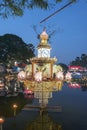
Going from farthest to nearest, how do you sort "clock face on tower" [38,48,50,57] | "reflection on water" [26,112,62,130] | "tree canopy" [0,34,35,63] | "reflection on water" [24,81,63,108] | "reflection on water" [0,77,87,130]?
"tree canopy" [0,34,35,63] → "clock face on tower" [38,48,50,57] → "reflection on water" [24,81,63,108] → "reflection on water" [0,77,87,130] → "reflection on water" [26,112,62,130]

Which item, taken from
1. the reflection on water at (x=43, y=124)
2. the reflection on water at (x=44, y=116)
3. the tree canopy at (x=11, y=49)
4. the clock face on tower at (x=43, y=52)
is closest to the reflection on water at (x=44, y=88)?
the reflection on water at (x=44, y=116)

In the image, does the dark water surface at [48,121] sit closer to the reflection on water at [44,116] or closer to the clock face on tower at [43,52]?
the reflection on water at [44,116]

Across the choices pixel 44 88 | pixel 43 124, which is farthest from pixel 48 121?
pixel 44 88

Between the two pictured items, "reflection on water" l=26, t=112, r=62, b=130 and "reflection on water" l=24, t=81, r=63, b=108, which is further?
"reflection on water" l=24, t=81, r=63, b=108

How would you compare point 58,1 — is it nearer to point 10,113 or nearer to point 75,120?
point 75,120

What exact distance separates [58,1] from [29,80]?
55.6ft

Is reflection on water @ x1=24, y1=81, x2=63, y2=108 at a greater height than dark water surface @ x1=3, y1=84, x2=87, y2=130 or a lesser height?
greater

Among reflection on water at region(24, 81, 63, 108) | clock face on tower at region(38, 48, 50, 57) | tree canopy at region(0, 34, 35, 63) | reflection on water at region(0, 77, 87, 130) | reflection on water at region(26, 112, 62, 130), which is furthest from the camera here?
tree canopy at region(0, 34, 35, 63)

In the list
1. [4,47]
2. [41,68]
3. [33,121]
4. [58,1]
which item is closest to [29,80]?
[41,68]

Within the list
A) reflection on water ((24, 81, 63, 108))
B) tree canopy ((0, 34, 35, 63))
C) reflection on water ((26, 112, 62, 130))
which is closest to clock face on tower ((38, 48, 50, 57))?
reflection on water ((24, 81, 63, 108))

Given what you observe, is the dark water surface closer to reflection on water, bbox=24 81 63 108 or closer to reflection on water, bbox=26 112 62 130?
reflection on water, bbox=26 112 62 130

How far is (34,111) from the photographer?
26.9 meters

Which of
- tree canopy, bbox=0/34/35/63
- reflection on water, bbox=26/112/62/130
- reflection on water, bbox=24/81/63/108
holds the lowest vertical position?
reflection on water, bbox=26/112/62/130

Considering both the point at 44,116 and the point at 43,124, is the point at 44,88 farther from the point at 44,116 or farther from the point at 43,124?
the point at 43,124
